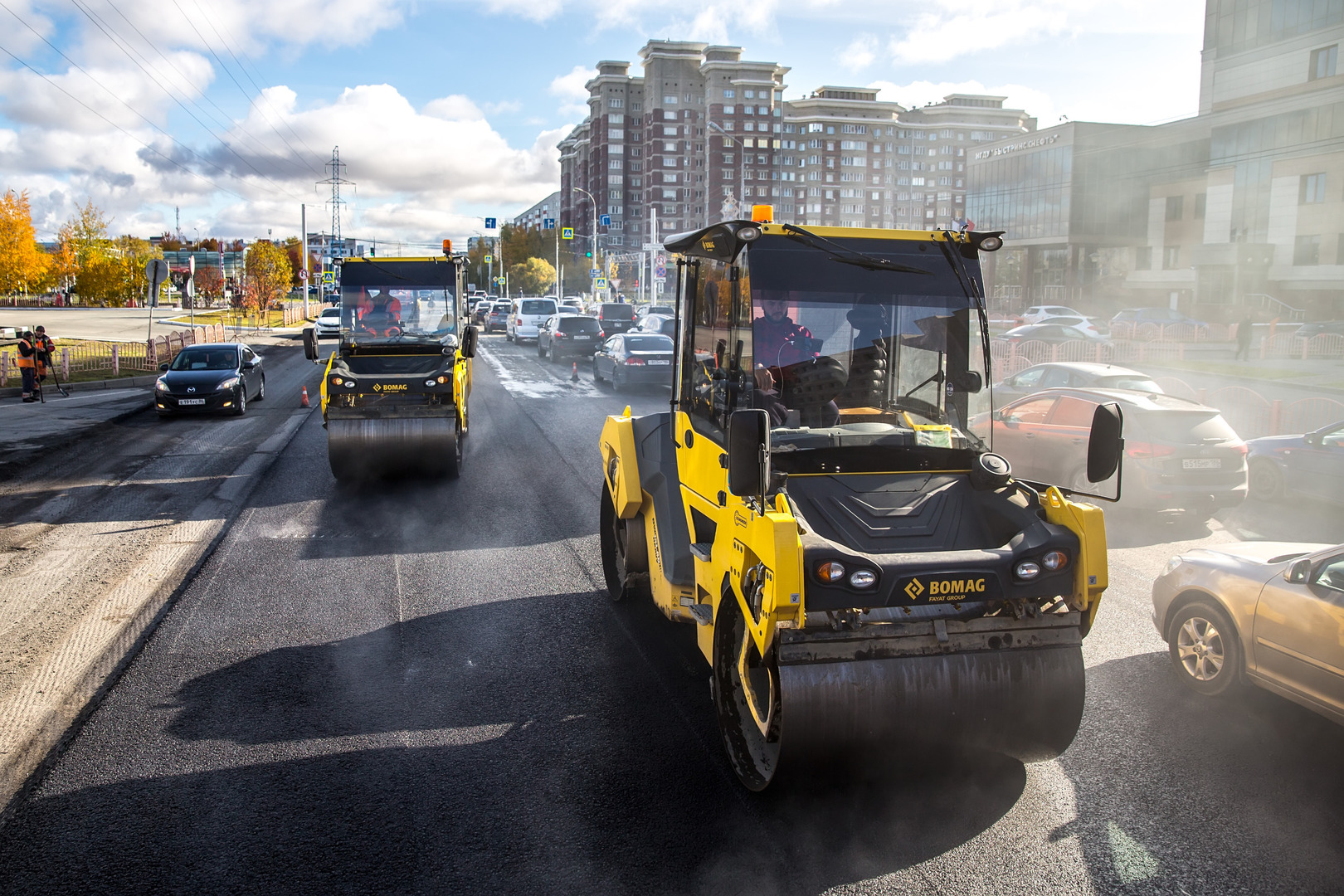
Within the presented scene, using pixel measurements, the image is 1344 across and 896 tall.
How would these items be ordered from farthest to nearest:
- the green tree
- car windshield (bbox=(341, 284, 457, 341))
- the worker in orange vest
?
the green tree
the worker in orange vest
car windshield (bbox=(341, 284, 457, 341))

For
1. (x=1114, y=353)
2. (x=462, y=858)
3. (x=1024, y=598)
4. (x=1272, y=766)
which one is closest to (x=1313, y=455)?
(x=1272, y=766)

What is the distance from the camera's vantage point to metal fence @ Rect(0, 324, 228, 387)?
2673 centimetres

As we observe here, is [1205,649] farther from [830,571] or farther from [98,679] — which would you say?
[98,679]

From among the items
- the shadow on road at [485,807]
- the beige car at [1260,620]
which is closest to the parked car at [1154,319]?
the beige car at [1260,620]

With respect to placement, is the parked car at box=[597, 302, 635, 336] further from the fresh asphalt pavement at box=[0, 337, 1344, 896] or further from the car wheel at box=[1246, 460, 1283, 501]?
the fresh asphalt pavement at box=[0, 337, 1344, 896]

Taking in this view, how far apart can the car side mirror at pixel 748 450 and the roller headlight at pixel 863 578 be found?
0.54 metres

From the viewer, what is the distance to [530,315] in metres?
44.1

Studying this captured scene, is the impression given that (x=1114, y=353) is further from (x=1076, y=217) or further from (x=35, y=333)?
(x=1076, y=217)

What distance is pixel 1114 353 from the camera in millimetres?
29078

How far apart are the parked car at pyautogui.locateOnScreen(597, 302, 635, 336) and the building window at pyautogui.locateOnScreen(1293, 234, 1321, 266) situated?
123 feet

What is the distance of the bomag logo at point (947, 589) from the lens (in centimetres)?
428

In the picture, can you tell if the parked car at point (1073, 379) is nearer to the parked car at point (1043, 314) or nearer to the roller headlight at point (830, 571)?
the roller headlight at point (830, 571)

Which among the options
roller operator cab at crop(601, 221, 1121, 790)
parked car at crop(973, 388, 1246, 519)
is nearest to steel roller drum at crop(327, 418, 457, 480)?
roller operator cab at crop(601, 221, 1121, 790)

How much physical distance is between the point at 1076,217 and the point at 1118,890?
77.0 m
